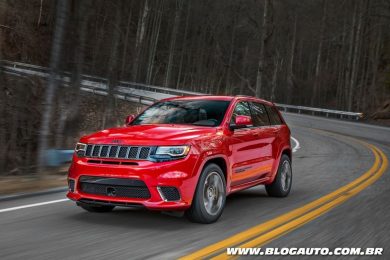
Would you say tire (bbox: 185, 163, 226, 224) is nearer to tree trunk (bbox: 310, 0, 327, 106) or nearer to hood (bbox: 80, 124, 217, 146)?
hood (bbox: 80, 124, 217, 146)

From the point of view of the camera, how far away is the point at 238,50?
67.2 m

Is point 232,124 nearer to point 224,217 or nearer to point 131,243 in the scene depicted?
point 224,217

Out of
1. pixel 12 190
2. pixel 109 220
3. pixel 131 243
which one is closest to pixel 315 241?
pixel 131 243

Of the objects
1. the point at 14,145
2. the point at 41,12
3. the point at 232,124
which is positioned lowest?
the point at 14,145

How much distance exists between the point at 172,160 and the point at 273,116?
12.5ft

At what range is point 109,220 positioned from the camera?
714cm

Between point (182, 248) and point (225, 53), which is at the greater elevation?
point (225, 53)

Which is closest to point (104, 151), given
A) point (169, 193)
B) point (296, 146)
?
point (169, 193)

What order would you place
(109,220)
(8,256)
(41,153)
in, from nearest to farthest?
(8,256), (109,220), (41,153)

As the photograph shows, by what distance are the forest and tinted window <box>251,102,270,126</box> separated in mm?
13082

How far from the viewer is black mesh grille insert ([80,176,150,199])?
6508mm

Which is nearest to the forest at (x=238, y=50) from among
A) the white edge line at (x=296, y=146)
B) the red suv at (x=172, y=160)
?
the white edge line at (x=296, y=146)

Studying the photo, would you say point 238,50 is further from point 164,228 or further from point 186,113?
point 164,228

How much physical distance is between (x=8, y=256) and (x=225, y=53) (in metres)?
61.5
